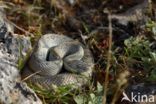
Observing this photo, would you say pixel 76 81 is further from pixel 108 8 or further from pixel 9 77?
pixel 108 8

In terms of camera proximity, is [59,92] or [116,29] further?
[116,29]

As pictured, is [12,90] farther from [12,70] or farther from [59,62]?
[59,62]

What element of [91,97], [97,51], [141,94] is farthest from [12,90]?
[97,51]

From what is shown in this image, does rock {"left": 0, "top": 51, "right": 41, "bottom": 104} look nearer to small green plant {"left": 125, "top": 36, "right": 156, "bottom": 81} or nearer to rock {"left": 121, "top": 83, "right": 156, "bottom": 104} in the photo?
rock {"left": 121, "top": 83, "right": 156, "bottom": 104}

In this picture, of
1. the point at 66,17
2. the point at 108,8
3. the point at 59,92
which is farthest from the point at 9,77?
the point at 108,8

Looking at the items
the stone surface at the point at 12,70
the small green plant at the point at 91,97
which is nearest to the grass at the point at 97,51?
the small green plant at the point at 91,97
